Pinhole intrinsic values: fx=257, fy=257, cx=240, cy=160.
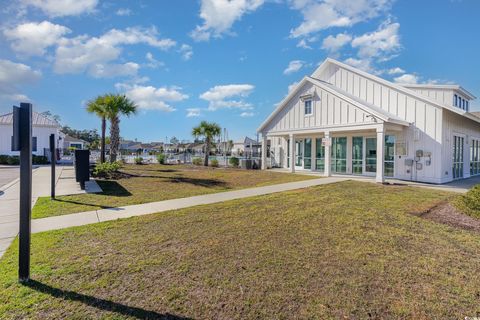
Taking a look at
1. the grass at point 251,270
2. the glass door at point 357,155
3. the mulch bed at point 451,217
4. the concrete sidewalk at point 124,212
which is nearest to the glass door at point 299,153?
the glass door at point 357,155

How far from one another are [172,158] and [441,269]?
108 ft

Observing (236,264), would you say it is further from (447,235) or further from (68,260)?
(447,235)

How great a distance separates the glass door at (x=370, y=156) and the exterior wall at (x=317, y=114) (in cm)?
251

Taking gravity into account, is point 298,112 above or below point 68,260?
above

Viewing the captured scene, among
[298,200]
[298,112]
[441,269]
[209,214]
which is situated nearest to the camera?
[441,269]

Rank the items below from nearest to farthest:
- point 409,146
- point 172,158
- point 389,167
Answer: point 409,146 < point 389,167 < point 172,158

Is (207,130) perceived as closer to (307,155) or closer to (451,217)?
(307,155)

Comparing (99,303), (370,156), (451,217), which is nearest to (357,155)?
(370,156)

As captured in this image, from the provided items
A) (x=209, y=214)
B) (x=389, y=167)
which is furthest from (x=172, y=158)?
(x=209, y=214)

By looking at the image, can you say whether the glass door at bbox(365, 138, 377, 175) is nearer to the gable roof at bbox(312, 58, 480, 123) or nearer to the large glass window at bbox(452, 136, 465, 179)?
the gable roof at bbox(312, 58, 480, 123)

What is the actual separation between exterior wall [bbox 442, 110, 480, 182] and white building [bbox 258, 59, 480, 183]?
5cm

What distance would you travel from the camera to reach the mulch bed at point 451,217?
237 inches

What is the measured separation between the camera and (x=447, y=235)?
5.27 meters

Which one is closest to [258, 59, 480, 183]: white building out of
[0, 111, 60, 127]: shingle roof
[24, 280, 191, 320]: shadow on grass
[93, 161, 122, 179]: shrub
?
[93, 161, 122, 179]: shrub
